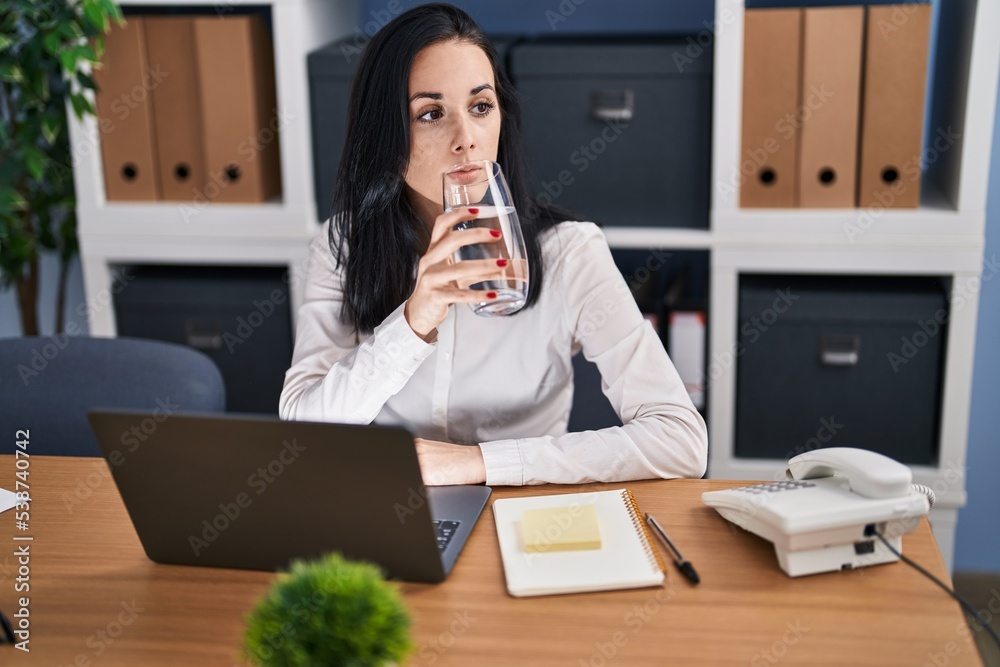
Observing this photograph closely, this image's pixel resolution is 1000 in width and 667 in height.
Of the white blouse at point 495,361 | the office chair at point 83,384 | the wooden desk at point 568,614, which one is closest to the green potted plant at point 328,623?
the wooden desk at point 568,614

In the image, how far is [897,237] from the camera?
2.11 meters

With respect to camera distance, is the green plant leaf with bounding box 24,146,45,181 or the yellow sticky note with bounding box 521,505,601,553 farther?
the green plant leaf with bounding box 24,146,45,181

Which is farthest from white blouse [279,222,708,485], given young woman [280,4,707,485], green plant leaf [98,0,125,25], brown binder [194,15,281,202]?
green plant leaf [98,0,125,25]

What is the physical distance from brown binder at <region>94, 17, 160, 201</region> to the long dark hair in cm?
86

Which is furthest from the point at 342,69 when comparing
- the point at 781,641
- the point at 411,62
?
the point at 781,641

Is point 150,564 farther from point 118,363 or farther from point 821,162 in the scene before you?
point 821,162

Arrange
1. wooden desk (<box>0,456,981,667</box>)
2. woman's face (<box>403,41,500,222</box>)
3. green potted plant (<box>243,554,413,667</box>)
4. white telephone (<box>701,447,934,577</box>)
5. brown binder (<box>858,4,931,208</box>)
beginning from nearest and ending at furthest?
green potted plant (<box>243,554,413,667</box>) → wooden desk (<box>0,456,981,667</box>) → white telephone (<box>701,447,934,577</box>) → woman's face (<box>403,41,500,222</box>) → brown binder (<box>858,4,931,208</box>)

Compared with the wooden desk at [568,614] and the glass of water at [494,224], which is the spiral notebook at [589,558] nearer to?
the wooden desk at [568,614]

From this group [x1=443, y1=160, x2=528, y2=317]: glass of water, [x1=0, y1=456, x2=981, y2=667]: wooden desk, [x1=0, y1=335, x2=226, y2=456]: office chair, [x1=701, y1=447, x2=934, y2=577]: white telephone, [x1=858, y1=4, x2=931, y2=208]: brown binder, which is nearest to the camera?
[x1=0, y1=456, x2=981, y2=667]: wooden desk

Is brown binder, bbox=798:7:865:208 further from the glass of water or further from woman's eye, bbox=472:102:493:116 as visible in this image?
the glass of water

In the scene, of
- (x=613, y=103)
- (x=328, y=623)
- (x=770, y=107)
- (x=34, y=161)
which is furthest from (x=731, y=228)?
(x=328, y=623)

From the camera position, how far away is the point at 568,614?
978 mm

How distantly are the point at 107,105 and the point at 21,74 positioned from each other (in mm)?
180

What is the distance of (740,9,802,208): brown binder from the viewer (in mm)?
2053
